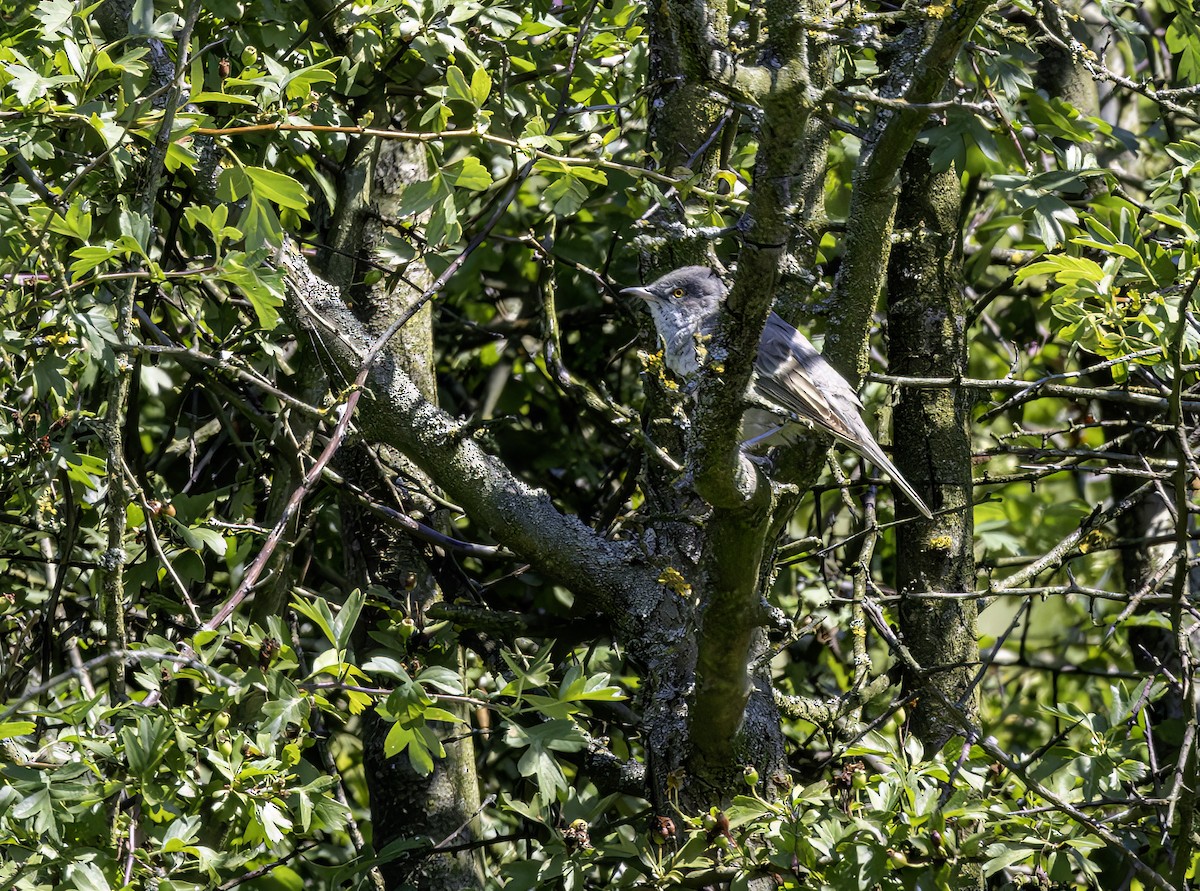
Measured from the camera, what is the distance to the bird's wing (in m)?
3.89

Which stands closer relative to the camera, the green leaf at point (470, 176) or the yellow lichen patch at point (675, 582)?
the green leaf at point (470, 176)

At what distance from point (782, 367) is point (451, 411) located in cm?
159

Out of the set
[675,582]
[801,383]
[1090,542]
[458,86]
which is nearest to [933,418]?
[801,383]

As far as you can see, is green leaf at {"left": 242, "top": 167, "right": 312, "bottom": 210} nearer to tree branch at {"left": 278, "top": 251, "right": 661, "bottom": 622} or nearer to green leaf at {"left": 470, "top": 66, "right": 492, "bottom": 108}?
green leaf at {"left": 470, "top": 66, "right": 492, "bottom": 108}

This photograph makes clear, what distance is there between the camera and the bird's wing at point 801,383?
3887mm

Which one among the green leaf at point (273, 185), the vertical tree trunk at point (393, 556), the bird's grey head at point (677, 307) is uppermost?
the green leaf at point (273, 185)

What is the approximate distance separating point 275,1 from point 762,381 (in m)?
2.11

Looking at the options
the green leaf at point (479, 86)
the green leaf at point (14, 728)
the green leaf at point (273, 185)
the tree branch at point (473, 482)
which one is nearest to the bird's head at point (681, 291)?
the tree branch at point (473, 482)

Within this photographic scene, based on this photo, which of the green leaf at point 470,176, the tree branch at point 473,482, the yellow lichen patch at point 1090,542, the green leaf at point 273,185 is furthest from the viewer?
the yellow lichen patch at point 1090,542

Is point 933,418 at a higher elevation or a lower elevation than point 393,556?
higher

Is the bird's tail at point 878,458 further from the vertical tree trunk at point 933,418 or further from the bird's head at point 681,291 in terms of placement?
the bird's head at point 681,291

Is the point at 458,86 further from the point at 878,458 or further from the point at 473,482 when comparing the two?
the point at 878,458

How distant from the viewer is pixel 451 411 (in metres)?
5.09

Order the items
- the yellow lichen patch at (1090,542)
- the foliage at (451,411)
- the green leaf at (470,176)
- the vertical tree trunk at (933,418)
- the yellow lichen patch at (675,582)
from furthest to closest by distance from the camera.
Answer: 1. the vertical tree trunk at (933,418)
2. the yellow lichen patch at (1090,542)
3. the yellow lichen patch at (675,582)
4. the green leaf at (470,176)
5. the foliage at (451,411)
